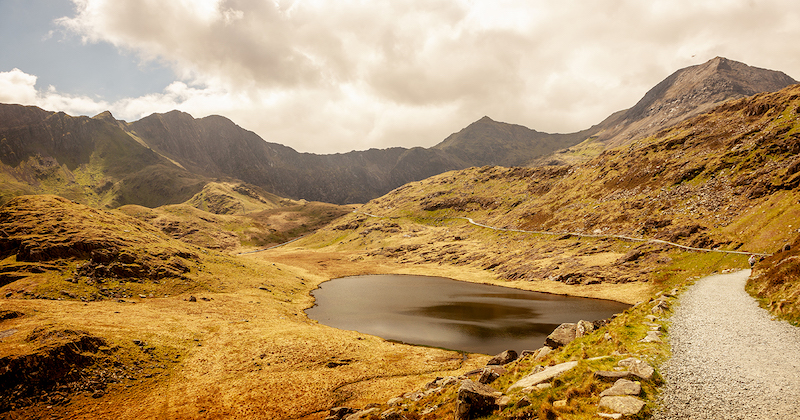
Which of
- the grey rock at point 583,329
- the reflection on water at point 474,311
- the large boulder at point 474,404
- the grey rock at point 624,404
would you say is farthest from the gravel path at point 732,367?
the reflection on water at point 474,311

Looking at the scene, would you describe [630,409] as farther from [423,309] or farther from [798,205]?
[798,205]

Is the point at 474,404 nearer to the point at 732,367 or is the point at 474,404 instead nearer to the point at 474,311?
the point at 732,367

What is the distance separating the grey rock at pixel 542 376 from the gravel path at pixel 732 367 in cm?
444

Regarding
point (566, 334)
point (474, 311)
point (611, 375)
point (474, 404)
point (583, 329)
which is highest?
point (611, 375)

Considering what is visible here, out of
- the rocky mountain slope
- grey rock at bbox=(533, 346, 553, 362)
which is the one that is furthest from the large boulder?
the rocky mountain slope

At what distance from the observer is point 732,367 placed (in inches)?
619

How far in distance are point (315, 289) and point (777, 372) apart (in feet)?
295

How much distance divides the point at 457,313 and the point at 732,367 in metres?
47.4

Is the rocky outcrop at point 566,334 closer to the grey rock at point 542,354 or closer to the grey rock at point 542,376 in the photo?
the grey rock at point 542,354

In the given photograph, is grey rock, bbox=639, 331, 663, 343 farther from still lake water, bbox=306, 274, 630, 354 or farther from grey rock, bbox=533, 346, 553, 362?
still lake water, bbox=306, 274, 630, 354

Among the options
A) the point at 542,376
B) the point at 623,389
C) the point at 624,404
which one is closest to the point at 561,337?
the point at 542,376

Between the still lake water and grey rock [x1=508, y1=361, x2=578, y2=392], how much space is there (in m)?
24.7

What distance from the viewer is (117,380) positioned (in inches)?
1175

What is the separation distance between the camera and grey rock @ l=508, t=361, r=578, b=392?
17.0 meters
